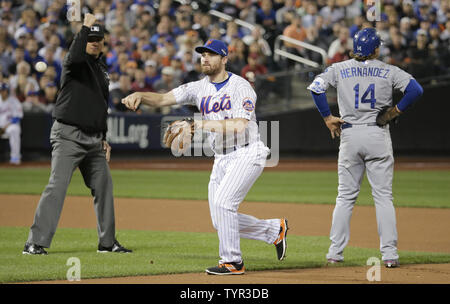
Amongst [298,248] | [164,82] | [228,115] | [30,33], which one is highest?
[30,33]

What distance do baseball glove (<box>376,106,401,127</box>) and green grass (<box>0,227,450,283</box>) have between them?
133cm

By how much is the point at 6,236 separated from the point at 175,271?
3.01 meters

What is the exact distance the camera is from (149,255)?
7660mm

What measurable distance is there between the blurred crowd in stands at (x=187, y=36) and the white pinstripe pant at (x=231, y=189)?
13186 mm

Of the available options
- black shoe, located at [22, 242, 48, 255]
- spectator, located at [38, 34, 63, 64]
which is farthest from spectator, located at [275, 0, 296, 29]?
black shoe, located at [22, 242, 48, 255]

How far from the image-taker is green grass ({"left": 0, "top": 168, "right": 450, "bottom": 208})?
13.5 metres

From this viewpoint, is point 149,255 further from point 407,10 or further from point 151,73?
point 407,10

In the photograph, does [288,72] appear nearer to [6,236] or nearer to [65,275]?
[6,236]

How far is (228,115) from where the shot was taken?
658cm

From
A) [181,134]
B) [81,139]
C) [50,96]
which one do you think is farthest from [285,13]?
[181,134]

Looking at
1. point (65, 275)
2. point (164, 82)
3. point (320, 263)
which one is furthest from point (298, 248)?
point (164, 82)

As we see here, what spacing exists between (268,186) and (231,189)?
9.25 meters

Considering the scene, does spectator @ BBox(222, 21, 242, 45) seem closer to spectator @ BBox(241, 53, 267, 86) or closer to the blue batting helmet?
spectator @ BBox(241, 53, 267, 86)

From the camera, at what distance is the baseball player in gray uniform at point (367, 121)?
709cm
